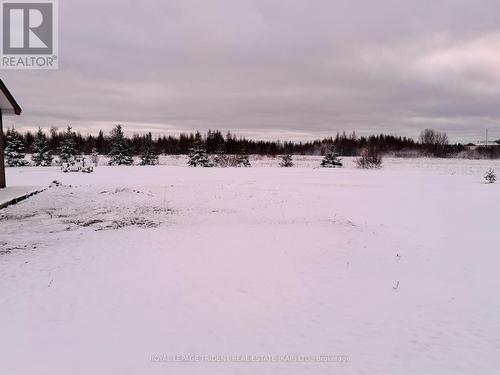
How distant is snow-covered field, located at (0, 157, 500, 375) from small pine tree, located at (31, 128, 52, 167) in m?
34.1

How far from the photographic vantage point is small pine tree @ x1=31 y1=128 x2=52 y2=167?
138 feet

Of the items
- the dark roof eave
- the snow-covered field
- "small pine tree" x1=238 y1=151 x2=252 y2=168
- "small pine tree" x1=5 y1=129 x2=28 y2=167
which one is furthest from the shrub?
"small pine tree" x1=5 y1=129 x2=28 y2=167

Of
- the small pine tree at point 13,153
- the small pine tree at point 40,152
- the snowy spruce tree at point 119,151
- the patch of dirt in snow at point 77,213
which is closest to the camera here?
the patch of dirt in snow at point 77,213

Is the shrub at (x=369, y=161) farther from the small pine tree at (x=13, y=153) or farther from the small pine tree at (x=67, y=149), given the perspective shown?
the small pine tree at (x=13, y=153)

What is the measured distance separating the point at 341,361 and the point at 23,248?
7.23 metres

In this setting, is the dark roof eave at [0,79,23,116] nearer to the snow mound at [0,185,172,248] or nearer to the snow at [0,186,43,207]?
the snow at [0,186,43,207]

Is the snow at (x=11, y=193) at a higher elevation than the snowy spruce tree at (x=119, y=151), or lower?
lower

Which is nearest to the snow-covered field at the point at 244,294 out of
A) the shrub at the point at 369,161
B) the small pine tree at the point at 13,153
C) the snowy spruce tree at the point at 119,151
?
the shrub at the point at 369,161

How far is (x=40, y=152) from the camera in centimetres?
4234

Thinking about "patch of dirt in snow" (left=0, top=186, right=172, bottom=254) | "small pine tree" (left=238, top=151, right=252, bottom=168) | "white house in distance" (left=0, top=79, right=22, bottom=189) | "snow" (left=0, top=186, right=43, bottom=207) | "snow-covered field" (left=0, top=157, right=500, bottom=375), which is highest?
"white house in distance" (left=0, top=79, right=22, bottom=189)

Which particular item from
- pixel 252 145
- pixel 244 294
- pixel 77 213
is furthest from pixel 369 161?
pixel 252 145

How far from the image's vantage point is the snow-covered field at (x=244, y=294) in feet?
14.4

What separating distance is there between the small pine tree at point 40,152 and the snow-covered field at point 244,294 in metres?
34.1

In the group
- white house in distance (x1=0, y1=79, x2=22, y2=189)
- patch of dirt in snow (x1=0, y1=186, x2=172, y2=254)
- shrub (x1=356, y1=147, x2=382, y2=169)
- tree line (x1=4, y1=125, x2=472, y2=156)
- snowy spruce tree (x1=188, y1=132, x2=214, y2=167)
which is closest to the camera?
patch of dirt in snow (x1=0, y1=186, x2=172, y2=254)
